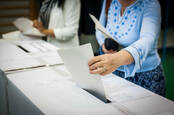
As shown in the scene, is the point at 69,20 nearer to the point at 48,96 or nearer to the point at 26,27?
the point at 26,27

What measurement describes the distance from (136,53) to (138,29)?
226mm

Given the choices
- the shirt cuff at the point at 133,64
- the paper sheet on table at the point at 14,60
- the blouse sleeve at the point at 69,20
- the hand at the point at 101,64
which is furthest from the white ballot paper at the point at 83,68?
the blouse sleeve at the point at 69,20

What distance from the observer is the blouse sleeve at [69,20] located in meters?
2.03

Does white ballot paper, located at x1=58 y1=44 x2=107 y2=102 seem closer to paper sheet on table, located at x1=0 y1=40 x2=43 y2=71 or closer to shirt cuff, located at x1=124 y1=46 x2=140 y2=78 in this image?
shirt cuff, located at x1=124 y1=46 x2=140 y2=78

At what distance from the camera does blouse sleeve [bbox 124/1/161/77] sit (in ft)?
3.45

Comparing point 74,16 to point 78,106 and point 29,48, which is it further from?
point 78,106

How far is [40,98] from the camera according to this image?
2.95ft

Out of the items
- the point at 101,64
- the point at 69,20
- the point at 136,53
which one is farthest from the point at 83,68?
the point at 69,20

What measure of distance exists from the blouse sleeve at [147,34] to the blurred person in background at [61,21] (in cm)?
99

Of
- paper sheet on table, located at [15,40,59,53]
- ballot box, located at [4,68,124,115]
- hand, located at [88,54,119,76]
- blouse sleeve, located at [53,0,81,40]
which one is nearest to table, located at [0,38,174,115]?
ballot box, located at [4,68,124,115]

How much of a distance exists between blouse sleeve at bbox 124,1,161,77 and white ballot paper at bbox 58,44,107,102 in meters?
0.24

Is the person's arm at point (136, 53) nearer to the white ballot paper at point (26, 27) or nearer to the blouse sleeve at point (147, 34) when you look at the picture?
the blouse sleeve at point (147, 34)

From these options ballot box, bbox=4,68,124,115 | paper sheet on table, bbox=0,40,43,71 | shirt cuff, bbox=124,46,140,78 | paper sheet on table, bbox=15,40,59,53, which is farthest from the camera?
paper sheet on table, bbox=15,40,59,53

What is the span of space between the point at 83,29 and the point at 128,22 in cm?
247
